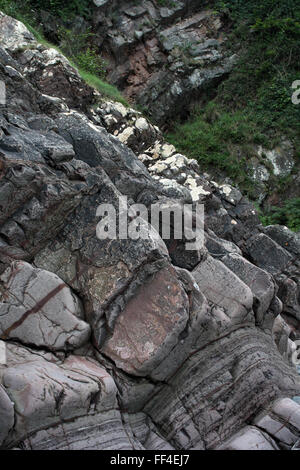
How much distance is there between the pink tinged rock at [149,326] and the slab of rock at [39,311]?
48 cm

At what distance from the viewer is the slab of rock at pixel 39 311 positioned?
177 inches

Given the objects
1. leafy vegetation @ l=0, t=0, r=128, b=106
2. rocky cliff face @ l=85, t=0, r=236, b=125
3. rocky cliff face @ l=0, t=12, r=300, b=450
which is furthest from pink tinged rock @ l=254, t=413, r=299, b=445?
rocky cliff face @ l=85, t=0, r=236, b=125

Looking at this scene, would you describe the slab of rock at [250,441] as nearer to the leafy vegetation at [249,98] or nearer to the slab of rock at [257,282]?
the slab of rock at [257,282]

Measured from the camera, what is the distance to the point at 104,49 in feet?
53.5

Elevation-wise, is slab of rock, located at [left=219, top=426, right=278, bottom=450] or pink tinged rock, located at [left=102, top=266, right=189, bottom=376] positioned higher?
pink tinged rock, located at [left=102, top=266, right=189, bottom=376]

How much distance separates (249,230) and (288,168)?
18.4 ft

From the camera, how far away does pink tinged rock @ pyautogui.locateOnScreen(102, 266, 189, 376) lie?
4648 millimetres

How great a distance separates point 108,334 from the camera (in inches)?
190

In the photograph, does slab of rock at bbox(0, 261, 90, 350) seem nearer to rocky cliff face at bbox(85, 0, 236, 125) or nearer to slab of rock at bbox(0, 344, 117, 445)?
slab of rock at bbox(0, 344, 117, 445)

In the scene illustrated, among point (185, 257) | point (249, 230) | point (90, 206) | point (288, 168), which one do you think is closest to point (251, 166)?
point (288, 168)

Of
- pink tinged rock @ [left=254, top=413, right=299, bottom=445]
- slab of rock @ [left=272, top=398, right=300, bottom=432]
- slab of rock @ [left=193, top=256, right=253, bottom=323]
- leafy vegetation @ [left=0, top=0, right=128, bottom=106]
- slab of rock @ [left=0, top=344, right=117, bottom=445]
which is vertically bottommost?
slab of rock @ [left=0, top=344, right=117, bottom=445]

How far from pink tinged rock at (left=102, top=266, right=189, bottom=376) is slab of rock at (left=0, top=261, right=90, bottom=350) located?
0.48m

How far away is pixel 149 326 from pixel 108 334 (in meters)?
0.55

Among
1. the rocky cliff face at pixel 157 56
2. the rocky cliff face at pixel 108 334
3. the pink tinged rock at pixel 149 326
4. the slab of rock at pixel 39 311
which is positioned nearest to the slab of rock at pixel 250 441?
the rocky cliff face at pixel 108 334
